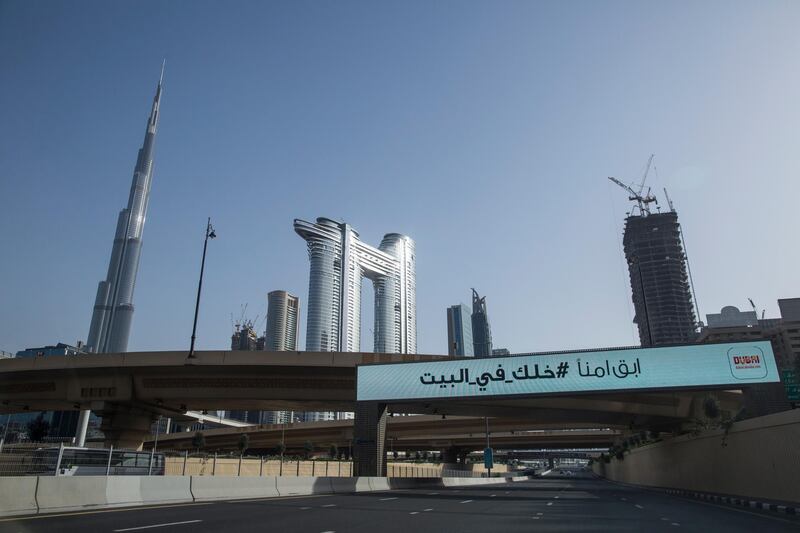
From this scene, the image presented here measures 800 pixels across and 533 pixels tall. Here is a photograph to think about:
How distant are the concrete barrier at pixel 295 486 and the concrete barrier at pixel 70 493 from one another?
11.1 metres

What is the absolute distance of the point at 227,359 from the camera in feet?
134

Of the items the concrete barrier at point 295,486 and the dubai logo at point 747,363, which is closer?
the concrete barrier at point 295,486

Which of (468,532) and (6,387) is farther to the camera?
(6,387)

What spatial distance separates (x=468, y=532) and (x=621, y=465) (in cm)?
7566

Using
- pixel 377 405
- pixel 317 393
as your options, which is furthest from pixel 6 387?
pixel 377 405

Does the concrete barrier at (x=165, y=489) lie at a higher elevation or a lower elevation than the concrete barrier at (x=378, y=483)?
higher

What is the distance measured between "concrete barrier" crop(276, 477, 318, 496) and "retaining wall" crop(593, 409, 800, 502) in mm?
21648

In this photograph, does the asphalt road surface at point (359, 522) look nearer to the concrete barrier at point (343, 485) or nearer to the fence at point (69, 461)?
the fence at point (69, 461)

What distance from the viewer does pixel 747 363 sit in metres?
31.9

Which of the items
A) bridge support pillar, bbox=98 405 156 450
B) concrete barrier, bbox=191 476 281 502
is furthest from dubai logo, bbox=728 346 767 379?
bridge support pillar, bbox=98 405 156 450

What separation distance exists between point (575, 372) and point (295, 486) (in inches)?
756

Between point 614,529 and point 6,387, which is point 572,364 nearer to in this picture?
point 614,529

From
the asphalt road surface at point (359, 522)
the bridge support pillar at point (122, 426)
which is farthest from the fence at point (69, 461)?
the bridge support pillar at point (122, 426)

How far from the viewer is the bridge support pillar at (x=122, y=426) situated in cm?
4616
